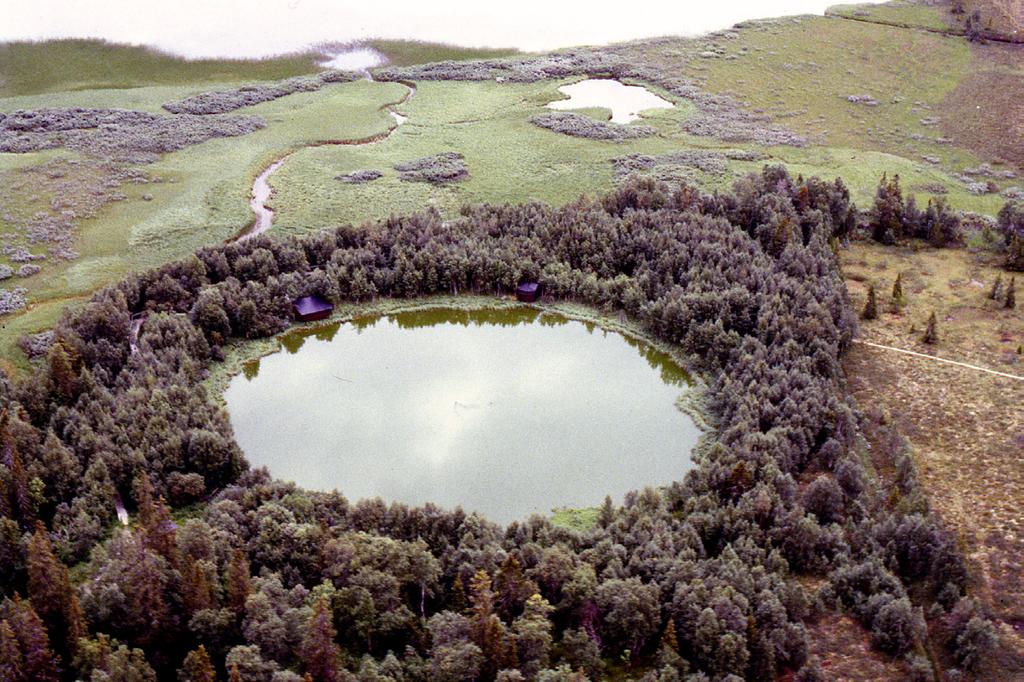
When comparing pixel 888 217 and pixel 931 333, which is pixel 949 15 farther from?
pixel 931 333

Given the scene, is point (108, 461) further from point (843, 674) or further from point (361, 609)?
point (843, 674)

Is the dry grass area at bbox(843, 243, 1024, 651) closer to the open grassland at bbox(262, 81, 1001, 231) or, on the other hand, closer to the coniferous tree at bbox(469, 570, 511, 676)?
the open grassland at bbox(262, 81, 1001, 231)

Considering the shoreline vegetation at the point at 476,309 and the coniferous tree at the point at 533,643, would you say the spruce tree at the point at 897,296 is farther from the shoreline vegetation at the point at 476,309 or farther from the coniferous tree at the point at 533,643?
the coniferous tree at the point at 533,643

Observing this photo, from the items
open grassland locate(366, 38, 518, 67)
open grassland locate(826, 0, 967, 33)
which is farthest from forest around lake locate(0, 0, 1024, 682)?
open grassland locate(826, 0, 967, 33)

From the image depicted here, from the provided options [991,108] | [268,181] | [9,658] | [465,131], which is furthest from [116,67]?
[991,108]

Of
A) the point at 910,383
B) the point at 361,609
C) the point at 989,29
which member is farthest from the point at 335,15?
the point at 361,609

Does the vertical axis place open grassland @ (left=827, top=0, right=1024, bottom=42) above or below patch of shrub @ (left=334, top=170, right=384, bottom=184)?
above
